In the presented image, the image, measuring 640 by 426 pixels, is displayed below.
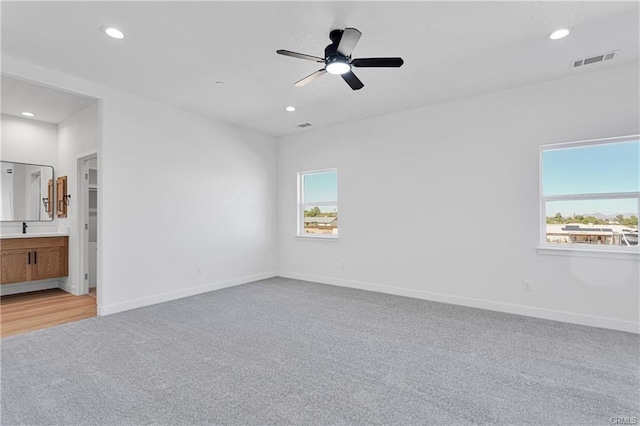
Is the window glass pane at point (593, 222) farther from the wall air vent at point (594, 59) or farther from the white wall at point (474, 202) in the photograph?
the wall air vent at point (594, 59)

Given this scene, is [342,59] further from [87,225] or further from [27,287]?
[27,287]

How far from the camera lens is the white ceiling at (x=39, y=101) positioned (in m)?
3.89

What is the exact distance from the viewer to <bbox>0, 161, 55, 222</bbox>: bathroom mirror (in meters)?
4.93

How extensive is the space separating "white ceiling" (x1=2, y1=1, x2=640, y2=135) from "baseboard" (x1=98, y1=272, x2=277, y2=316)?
2.71m

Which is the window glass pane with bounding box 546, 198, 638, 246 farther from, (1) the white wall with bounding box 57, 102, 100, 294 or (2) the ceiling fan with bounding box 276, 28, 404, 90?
(1) the white wall with bounding box 57, 102, 100, 294

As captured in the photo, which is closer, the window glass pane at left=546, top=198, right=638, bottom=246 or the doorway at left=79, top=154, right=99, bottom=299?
the window glass pane at left=546, top=198, right=638, bottom=246

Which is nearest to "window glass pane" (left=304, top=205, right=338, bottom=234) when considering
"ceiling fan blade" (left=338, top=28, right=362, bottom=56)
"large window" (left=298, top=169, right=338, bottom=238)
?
"large window" (left=298, top=169, right=338, bottom=238)

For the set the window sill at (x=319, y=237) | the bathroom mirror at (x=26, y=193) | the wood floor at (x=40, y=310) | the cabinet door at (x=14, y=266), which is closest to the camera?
the wood floor at (x=40, y=310)

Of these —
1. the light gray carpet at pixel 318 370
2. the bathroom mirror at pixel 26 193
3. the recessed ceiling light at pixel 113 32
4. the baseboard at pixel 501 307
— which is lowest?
the light gray carpet at pixel 318 370

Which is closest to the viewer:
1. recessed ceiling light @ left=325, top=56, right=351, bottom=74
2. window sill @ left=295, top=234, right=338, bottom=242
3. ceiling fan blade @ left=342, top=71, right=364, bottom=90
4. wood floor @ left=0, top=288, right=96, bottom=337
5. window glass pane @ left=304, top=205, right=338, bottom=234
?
recessed ceiling light @ left=325, top=56, right=351, bottom=74

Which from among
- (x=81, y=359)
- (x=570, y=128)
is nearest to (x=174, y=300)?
(x=81, y=359)

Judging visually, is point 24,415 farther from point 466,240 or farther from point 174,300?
point 466,240

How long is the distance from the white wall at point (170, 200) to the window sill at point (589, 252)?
14.6 ft

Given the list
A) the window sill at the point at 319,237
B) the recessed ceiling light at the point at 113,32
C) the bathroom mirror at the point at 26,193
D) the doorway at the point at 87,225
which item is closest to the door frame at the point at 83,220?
the doorway at the point at 87,225
